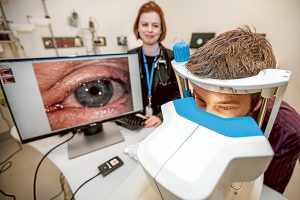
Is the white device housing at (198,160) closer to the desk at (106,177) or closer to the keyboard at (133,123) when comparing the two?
the desk at (106,177)

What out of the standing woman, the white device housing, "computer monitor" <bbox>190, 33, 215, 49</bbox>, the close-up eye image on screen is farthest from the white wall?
the white device housing

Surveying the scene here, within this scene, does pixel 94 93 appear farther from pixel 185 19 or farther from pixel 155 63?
pixel 185 19

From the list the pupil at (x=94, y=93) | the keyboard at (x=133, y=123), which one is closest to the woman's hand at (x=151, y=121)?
the keyboard at (x=133, y=123)

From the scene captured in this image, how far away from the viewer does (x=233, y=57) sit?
38 cm

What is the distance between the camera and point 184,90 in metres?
Result: 0.50

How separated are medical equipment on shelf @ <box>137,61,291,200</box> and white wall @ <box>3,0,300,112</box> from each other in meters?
1.61

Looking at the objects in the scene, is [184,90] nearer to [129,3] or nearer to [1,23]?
[1,23]

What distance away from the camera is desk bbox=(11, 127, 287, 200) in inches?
20.7

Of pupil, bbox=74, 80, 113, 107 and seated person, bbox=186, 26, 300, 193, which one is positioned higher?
seated person, bbox=186, 26, 300, 193

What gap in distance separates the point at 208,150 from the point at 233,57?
0.24 metres

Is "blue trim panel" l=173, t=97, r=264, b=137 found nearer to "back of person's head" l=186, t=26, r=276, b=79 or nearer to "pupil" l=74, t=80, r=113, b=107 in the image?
"back of person's head" l=186, t=26, r=276, b=79

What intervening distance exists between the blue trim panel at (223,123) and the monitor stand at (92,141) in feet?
1.83

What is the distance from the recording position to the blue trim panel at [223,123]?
0.32 metres

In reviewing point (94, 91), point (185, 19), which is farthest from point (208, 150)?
point (185, 19)
